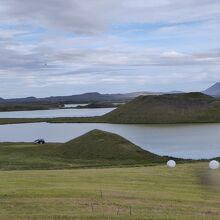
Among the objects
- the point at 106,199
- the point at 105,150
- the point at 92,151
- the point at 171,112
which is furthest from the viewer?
the point at 171,112

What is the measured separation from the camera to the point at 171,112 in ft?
611

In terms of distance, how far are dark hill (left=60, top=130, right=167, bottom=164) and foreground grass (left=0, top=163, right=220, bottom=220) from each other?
111ft

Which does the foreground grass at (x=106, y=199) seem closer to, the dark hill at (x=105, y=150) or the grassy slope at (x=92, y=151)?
the grassy slope at (x=92, y=151)

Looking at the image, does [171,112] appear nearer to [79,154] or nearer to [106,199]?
[79,154]

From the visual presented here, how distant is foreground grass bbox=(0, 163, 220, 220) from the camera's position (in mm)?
13906

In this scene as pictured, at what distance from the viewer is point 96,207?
14.7 metres

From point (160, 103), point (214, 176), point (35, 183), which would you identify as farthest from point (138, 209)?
point (160, 103)

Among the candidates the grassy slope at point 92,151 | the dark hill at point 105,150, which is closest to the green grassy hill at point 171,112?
the grassy slope at point 92,151

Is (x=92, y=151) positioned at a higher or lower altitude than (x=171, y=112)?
lower

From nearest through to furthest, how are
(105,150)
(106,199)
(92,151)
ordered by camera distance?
(106,199), (105,150), (92,151)

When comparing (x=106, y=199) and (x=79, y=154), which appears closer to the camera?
(x=106, y=199)

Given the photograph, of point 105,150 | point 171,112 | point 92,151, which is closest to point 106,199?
point 105,150

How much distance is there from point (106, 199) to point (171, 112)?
171m

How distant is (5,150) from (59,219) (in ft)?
182
